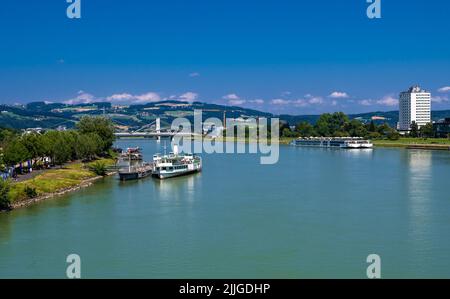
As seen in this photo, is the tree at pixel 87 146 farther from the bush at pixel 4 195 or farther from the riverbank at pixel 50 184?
the bush at pixel 4 195

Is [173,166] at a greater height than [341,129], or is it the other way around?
[341,129]

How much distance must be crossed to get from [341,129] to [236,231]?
103 ft

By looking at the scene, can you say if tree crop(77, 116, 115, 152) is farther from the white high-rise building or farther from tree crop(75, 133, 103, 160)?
the white high-rise building

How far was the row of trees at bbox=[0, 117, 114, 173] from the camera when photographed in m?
11.8

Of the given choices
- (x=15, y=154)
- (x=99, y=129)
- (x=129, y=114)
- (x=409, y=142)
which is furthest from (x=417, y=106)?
(x=129, y=114)

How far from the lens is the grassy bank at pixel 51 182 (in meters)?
9.31

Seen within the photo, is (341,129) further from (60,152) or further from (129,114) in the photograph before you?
(129,114)

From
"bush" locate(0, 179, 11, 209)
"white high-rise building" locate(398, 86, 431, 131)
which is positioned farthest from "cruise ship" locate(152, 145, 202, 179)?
"white high-rise building" locate(398, 86, 431, 131)

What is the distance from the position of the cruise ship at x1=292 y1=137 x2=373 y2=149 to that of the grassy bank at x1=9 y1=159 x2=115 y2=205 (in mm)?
17642

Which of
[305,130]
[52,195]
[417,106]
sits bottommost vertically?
[52,195]

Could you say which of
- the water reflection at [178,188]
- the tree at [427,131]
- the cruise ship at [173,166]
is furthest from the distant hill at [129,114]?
the water reflection at [178,188]

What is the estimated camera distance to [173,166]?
1430 centimetres

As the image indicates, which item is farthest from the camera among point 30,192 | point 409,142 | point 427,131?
point 427,131

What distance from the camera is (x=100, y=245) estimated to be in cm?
650
